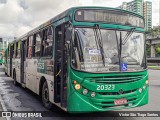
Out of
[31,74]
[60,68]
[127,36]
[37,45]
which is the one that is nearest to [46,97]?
[60,68]

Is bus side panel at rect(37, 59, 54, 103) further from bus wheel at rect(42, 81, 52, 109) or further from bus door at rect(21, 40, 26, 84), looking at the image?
bus door at rect(21, 40, 26, 84)

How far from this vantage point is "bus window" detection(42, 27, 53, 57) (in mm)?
8102

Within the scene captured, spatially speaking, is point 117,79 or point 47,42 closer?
point 117,79

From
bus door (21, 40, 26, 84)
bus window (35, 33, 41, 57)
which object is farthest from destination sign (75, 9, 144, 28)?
bus door (21, 40, 26, 84)

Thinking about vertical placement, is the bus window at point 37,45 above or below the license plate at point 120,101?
above

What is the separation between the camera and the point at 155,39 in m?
87.2

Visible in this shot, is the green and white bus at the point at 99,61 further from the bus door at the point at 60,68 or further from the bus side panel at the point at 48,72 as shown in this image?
the bus side panel at the point at 48,72

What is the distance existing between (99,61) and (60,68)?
1.33 m

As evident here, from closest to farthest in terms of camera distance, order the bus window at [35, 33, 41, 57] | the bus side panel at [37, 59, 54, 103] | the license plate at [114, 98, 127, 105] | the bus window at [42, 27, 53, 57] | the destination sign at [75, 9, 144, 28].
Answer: the license plate at [114, 98, 127, 105] < the destination sign at [75, 9, 144, 28] < the bus side panel at [37, 59, 54, 103] < the bus window at [42, 27, 53, 57] < the bus window at [35, 33, 41, 57]

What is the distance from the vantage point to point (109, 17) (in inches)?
268

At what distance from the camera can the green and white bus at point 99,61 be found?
627 cm

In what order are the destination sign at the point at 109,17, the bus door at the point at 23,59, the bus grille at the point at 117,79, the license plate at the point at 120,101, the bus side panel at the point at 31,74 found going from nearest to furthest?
the bus grille at the point at 117,79
the license plate at the point at 120,101
the destination sign at the point at 109,17
the bus side panel at the point at 31,74
the bus door at the point at 23,59

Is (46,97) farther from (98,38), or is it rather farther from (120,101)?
(98,38)

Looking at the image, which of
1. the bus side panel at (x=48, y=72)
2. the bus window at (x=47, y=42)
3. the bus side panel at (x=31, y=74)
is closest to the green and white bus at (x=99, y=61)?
the bus side panel at (x=48, y=72)
